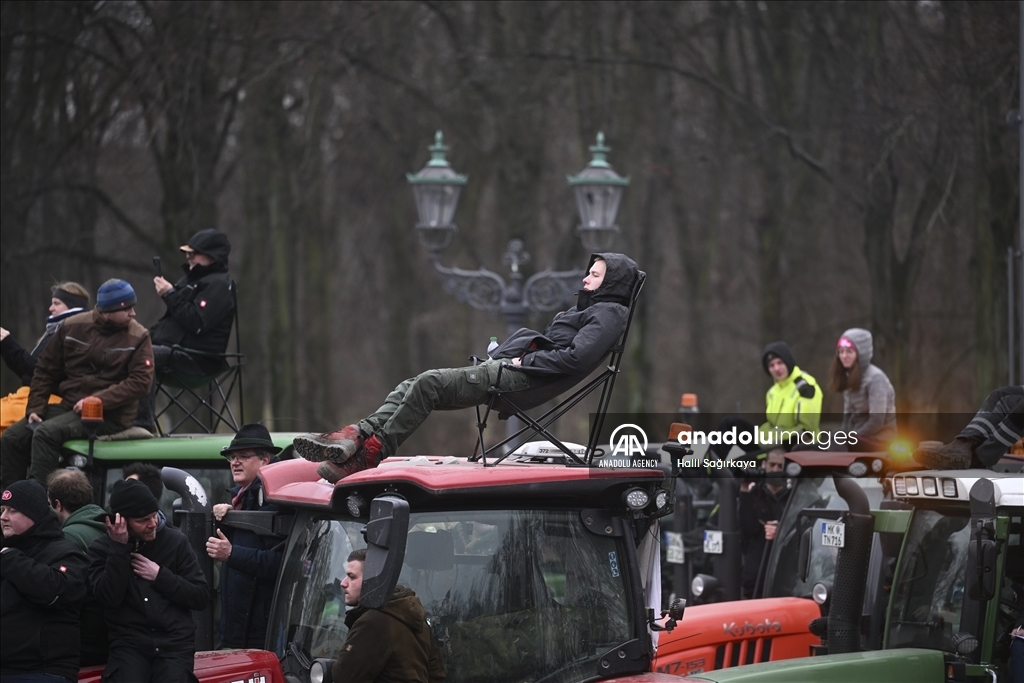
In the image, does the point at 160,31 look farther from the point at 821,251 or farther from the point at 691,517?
the point at 821,251

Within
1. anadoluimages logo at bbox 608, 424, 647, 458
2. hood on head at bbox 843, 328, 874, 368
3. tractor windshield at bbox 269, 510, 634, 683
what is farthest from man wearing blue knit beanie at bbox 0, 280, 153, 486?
hood on head at bbox 843, 328, 874, 368

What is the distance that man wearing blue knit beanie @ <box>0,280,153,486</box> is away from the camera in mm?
9617

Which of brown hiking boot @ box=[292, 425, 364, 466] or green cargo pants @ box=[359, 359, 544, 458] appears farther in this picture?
green cargo pants @ box=[359, 359, 544, 458]

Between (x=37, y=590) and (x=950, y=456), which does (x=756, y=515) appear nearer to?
(x=950, y=456)

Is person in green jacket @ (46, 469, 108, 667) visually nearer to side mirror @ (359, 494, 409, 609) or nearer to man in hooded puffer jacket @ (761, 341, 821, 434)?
side mirror @ (359, 494, 409, 609)

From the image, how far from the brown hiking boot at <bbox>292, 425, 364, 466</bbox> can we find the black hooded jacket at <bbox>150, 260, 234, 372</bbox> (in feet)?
13.0

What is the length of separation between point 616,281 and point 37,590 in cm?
294

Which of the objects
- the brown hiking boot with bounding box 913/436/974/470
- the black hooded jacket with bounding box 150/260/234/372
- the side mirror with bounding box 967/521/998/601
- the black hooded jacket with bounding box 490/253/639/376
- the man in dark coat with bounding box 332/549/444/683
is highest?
the black hooded jacket with bounding box 150/260/234/372

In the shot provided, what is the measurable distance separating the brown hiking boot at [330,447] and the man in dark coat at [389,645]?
0.81 meters

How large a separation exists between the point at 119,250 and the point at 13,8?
6.88 metres

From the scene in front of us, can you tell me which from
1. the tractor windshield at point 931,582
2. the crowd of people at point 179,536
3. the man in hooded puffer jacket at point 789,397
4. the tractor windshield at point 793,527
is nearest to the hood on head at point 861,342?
the man in hooded puffer jacket at point 789,397

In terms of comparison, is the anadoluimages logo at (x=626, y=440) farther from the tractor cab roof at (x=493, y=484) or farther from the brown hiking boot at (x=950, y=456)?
the tractor cab roof at (x=493, y=484)

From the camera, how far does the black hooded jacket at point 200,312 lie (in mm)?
10617

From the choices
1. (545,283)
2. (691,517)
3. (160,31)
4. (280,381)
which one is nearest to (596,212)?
(545,283)
